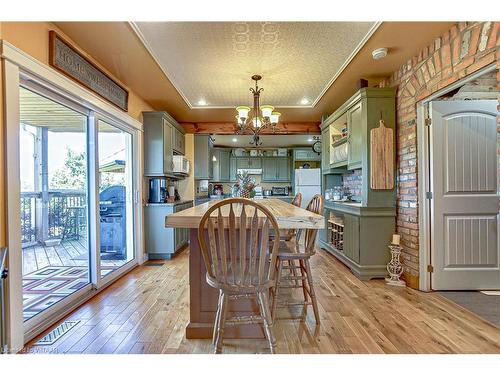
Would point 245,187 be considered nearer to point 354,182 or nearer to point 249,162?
point 354,182

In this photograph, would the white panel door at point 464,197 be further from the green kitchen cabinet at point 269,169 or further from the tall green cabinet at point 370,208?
the green kitchen cabinet at point 269,169

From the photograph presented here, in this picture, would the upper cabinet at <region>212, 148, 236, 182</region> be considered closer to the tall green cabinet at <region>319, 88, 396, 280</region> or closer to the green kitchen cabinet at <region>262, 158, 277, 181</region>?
the green kitchen cabinet at <region>262, 158, 277, 181</region>

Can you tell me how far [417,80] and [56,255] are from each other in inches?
162

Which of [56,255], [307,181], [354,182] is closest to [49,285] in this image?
[56,255]

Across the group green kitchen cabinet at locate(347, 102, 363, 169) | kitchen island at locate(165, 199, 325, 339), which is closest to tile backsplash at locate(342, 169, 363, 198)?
green kitchen cabinet at locate(347, 102, 363, 169)

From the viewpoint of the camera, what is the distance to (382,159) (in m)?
3.20

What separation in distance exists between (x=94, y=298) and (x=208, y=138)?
12.3ft

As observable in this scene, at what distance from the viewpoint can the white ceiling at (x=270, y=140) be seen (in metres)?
6.60

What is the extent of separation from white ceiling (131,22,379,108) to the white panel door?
1.24m

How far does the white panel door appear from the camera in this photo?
280 cm

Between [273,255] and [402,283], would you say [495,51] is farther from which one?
[402,283]

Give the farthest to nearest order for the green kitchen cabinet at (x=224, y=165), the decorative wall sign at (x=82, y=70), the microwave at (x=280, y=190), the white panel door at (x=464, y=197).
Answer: the microwave at (x=280, y=190) → the green kitchen cabinet at (x=224, y=165) → the white panel door at (x=464, y=197) → the decorative wall sign at (x=82, y=70)

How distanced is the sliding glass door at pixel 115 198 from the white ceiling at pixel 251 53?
1.08 meters

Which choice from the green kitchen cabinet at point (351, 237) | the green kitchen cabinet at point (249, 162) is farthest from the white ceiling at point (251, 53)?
the green kitchen cabinet at point (249, 162)
